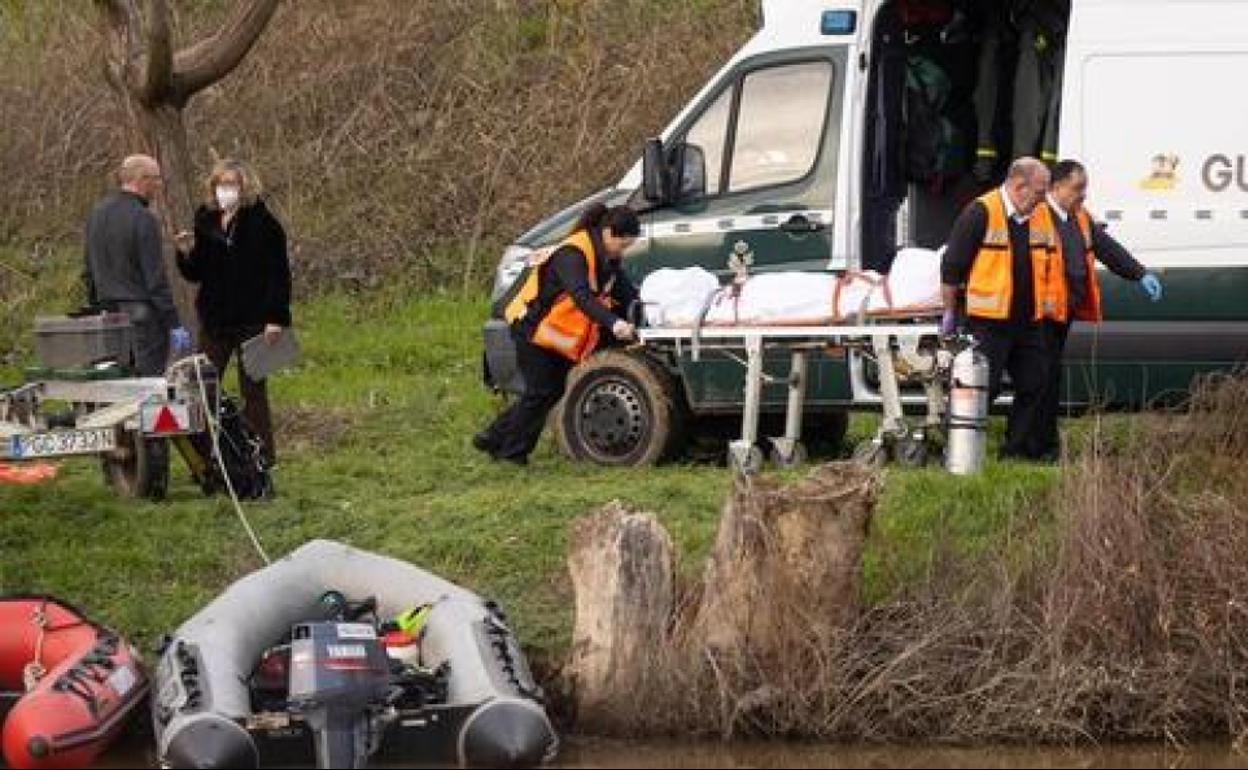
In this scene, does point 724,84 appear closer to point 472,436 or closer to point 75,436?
point 472,436

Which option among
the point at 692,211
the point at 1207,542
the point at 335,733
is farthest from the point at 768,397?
the point at 335,733

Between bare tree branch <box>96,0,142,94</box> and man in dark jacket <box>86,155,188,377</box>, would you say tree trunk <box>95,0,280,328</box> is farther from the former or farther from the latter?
man in dark jacket <box>86,155,188,377</box>

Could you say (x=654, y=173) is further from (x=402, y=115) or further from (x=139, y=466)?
(x=402, y=115)

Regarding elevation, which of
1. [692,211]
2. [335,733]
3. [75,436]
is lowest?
[335,733]

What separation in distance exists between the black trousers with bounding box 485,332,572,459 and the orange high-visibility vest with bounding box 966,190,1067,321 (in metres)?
2.22

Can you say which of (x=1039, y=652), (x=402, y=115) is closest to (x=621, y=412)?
(x=1039, y=652)

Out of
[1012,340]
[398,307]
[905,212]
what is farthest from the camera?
[398,307]

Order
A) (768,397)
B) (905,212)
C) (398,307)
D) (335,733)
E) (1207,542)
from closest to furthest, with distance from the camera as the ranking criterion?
(335,733), (1207,542), (768,397), (905,212), (398,307)

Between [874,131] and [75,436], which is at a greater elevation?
[874,131]

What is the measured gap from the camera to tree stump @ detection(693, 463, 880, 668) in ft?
33.7

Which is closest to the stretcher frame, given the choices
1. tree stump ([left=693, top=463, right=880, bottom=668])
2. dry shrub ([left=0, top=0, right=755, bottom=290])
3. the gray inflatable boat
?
tree stump ([left=693, top=463, right=880, bottom=668])

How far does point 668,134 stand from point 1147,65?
8.59 ft

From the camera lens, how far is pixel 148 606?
1108 cm

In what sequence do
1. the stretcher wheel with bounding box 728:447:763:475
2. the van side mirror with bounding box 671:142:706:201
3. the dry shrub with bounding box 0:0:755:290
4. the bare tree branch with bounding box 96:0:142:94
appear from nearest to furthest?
1. the stretcher wheel with bounding box 728:447:763:475
2. the van side mirror with bounding box 671:142:706:201
3. the bare tree branch with bounding box 96:0:142:94
4. the dry shrub with bounding box 0:0:755:290
